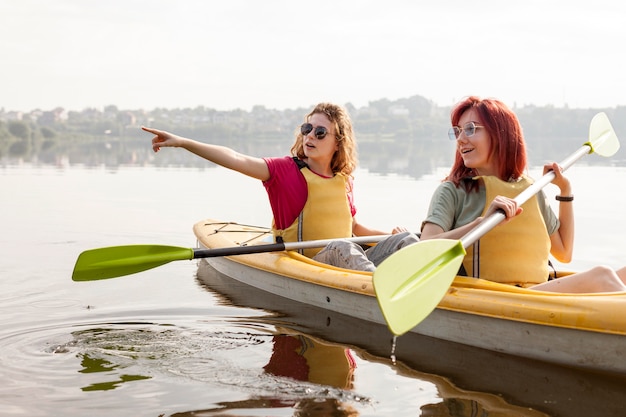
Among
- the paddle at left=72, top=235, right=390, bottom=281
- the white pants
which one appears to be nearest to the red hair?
the white pants

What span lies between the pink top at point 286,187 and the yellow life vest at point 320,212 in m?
0.04

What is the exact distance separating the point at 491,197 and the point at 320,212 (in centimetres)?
154

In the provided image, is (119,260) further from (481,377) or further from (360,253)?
(481,377)

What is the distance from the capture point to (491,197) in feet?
12.7

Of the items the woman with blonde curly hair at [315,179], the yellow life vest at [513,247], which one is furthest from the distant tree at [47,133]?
the yellow life vest at [513,247]

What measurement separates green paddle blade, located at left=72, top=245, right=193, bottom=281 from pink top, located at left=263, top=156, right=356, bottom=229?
0.75 metres

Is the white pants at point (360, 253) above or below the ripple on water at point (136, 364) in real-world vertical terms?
above

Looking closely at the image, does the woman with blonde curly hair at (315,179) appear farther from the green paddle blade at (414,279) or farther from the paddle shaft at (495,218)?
the green paddle blade at (414,279)

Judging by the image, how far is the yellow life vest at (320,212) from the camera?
5.11m

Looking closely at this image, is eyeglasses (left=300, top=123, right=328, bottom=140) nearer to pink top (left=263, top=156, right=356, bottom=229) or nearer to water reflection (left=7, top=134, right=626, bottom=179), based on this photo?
pink top (left=263, top=156, right=356, bottom=229)

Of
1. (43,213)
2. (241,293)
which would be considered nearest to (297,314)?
(241,293)

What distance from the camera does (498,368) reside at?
139 inches

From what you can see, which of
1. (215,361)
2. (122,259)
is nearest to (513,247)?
(215,361)

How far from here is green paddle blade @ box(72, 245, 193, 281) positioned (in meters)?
4.58
